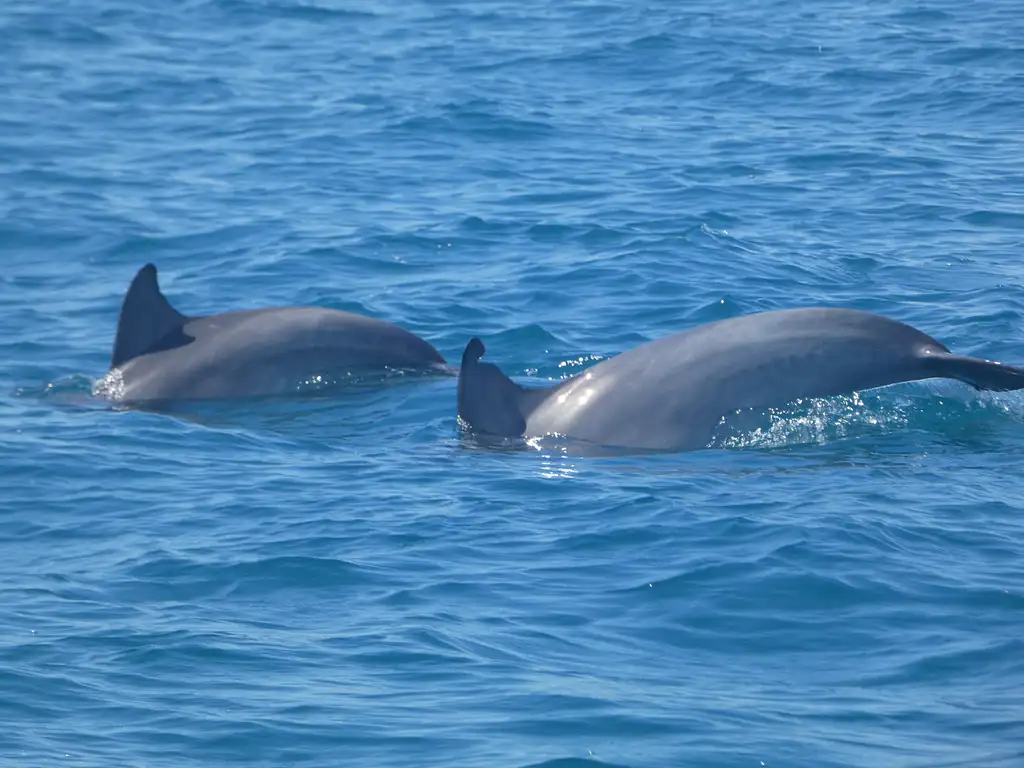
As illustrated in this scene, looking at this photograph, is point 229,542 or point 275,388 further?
point 275,388

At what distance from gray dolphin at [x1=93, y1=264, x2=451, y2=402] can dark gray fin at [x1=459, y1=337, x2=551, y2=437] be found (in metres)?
2.24

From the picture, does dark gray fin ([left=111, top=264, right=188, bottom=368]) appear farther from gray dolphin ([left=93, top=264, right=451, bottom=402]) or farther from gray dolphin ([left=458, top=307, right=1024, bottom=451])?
gray dolphin ([left=458, top=307, right=1024, bottom=451])

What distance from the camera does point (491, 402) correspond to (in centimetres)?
1407

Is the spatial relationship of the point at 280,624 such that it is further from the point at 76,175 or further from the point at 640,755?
the point at 76,175

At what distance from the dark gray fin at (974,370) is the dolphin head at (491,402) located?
3.47 m

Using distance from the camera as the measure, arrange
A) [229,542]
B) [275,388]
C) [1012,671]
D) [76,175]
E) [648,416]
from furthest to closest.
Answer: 1. [76,175]
2. [275,388]
3. [648,416]
4. [229,542]
5. [1012,671]

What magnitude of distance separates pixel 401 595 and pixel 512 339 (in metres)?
7.11

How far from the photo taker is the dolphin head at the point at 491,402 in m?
13.9

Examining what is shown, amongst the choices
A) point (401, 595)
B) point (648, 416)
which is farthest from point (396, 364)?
point (401, 595)

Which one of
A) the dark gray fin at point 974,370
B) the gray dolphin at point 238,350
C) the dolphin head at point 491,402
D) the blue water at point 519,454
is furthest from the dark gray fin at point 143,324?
the dark gray fin at point 974,370

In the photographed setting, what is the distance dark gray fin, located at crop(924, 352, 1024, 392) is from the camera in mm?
12555

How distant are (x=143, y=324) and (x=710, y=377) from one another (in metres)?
5.95

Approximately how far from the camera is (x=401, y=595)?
10.9 meters

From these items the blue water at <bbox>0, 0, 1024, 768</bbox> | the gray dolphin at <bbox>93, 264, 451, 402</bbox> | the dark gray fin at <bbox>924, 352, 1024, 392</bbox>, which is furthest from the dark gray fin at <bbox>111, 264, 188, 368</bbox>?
the dark gray fin at <bbox>924, 352, 1024, 392</bbox>
